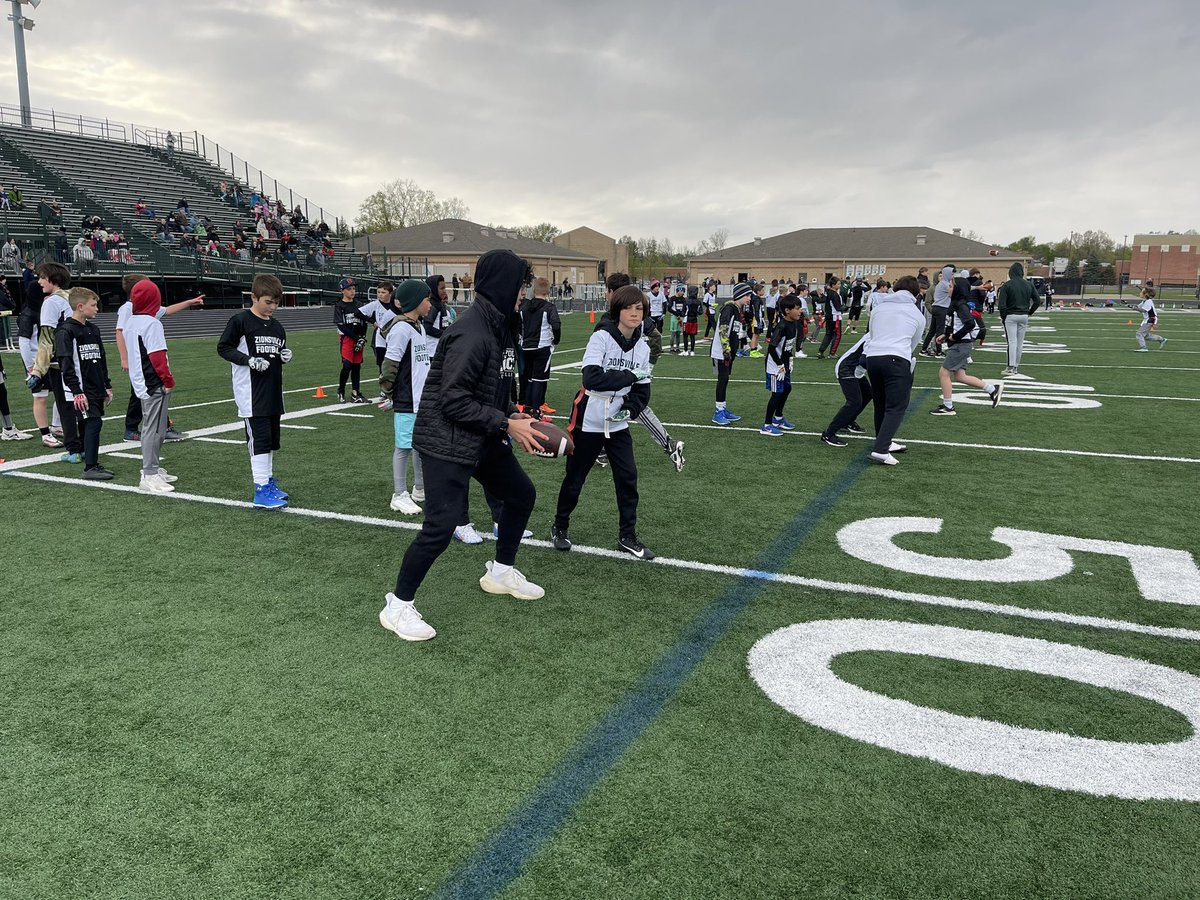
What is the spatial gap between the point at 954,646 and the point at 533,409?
6851 millimetres

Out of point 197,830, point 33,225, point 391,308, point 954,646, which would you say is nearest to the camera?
point 197,830

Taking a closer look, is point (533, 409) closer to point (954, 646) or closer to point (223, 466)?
point (223, 466)

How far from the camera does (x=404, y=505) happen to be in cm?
641

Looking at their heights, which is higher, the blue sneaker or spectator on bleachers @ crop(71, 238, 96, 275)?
spectator on bleachers @ crop(71, 238, 96, 275)

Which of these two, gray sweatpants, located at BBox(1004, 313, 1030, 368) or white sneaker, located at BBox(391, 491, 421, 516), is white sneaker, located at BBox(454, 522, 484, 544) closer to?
white sneaker, located at BBox(391, 491, 421, 516)

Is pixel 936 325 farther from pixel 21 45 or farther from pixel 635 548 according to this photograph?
pixel 21 45

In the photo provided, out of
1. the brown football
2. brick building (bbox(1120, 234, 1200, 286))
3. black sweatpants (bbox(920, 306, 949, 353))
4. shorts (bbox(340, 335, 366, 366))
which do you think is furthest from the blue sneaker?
brick building (bbox(1120, 234, 1200, 286))

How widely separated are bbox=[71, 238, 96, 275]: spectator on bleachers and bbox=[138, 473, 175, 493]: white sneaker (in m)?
22.3

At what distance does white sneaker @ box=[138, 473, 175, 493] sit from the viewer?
22.8 ft

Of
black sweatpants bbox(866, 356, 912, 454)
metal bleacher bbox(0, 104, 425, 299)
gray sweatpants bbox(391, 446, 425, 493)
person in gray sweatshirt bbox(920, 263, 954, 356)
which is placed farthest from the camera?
metal bleacher bbox(0, 104, 425, 299)

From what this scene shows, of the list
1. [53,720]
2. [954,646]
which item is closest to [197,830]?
[53,720]

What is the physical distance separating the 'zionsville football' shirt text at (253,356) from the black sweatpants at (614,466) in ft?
8.48

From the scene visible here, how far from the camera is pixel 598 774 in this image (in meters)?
2.98

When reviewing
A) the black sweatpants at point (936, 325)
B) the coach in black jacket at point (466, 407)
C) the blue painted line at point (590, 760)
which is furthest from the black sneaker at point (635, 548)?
the black sweatpants at point (936, 325)
